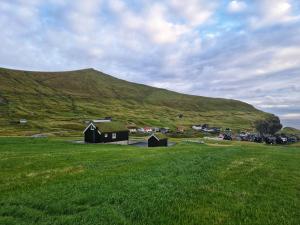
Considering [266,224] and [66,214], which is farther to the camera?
[66,214]

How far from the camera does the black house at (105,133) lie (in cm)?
9112

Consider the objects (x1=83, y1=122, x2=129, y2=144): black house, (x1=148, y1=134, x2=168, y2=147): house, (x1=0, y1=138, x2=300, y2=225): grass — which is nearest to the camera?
(x1=0, y1=138, x2=300, y2=225): grass

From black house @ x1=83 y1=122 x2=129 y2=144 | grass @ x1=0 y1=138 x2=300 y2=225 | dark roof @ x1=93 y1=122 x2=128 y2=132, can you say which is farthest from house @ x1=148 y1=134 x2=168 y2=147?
grass @ x1=0 y1=138 x2=300 y2=225

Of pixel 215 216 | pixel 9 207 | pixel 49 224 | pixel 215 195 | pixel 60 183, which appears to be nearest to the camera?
pixel 49 224

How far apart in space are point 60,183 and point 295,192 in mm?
14392

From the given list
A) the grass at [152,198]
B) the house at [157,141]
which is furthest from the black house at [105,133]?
the grass at [152,198]

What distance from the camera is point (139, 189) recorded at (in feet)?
56.8

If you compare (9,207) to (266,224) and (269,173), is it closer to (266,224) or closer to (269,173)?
(266,224)

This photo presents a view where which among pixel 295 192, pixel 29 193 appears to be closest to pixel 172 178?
pixel 295 192

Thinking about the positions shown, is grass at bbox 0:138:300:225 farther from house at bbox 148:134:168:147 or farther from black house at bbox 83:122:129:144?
black house at bbox 83:122:129:144

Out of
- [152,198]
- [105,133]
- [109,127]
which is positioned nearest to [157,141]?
[105,133]

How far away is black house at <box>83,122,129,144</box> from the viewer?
9112cm

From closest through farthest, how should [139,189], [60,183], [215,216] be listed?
[215,216]
[139,189]
[60,183]

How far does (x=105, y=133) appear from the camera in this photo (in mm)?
93062
